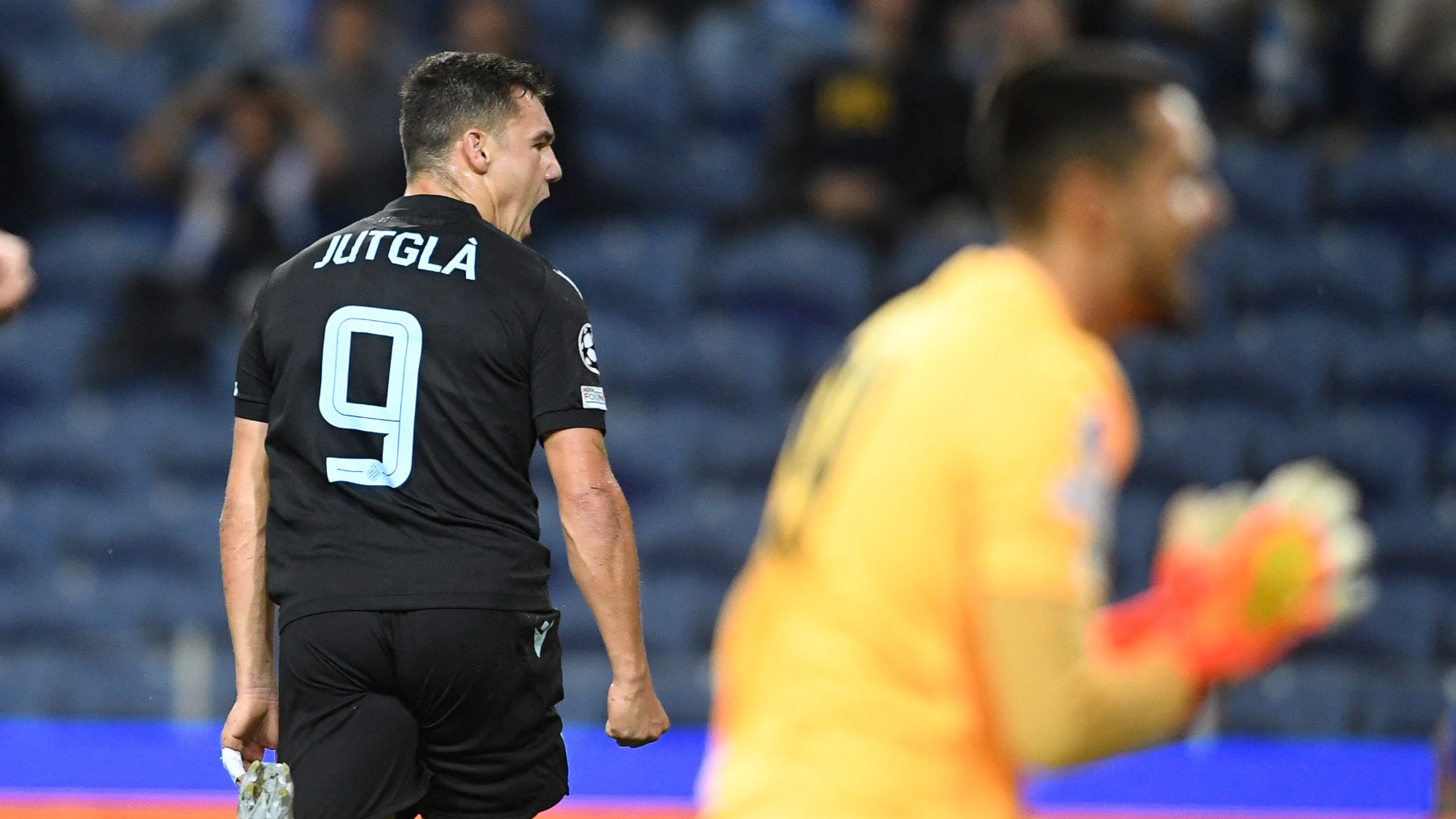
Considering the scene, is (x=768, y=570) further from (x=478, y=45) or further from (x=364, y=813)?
(x=478, y=45)

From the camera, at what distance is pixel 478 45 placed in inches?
342

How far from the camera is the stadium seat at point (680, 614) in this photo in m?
7.84

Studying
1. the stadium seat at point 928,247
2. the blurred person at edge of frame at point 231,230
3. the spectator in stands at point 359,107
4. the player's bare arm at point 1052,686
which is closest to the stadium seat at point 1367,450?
the stadium seat at point 928,247

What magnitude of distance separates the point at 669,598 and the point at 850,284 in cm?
177

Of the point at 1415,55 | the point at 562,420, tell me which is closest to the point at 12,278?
the point at 562,420

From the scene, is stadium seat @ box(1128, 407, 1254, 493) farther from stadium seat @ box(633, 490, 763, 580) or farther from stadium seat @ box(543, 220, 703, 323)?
stadium seat @ box(543, 220, 703, 323)

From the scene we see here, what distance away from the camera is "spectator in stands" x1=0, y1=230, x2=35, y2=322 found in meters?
3.04

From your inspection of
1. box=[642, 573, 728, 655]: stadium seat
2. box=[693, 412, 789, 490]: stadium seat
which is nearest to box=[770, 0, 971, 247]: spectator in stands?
box=[693, 412, 789, 490]: stadium seat

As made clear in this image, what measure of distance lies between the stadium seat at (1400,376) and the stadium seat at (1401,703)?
1.46 m

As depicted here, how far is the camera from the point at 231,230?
8.91 metres

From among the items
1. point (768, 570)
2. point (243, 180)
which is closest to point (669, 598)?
point (243, 180)

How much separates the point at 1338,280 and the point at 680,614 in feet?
11.4

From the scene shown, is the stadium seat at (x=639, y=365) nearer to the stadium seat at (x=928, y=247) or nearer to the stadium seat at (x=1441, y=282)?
the stadium seat at (x=928, y=247)

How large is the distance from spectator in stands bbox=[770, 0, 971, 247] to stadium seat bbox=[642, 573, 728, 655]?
6.52 feet
